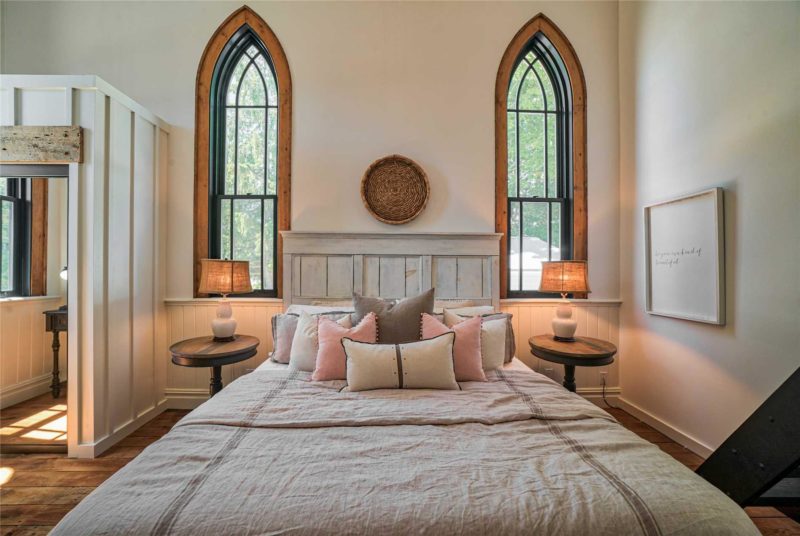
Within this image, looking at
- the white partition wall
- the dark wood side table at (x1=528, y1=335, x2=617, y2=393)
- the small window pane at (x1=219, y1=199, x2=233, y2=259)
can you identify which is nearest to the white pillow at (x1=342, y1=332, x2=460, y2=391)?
the dark wood side table at (x1=528, y1=335, x2=617, y2=393)

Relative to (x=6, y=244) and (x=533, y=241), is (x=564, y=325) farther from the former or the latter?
(x=6, y=244)

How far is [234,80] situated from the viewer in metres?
3.21

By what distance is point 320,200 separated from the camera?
9.96 ft

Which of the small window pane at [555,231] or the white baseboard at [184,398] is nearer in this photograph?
the white baseboard at [184,398]

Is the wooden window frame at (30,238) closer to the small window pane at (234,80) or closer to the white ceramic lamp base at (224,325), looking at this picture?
the white ceramic lamp base at (224,325)

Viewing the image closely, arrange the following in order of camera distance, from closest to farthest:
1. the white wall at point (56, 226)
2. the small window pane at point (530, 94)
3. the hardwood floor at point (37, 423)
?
1. the hardwood floor at point (37, 423)
2. the white wall at point (56, 226)
3. the small window pane at point (530, 94)

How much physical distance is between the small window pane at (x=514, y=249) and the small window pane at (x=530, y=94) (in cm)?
90

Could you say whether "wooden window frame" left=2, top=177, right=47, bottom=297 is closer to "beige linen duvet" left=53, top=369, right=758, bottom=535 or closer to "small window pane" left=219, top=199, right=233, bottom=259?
"small window pane" left=219, top=199, right=233, bottom=259

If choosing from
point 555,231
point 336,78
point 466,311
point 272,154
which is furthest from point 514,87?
point 272,154

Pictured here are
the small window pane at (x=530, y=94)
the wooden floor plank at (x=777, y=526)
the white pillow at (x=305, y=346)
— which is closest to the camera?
the wooden floor plank at (x=777, y=526)

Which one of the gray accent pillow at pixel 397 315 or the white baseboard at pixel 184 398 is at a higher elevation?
the gray accent pillow at pixel 397 315

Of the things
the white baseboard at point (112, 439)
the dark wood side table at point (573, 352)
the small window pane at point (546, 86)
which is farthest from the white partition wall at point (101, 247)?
the small window pane at point (546, 86)

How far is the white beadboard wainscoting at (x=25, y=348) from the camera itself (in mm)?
2629

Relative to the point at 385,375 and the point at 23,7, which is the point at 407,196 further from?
the point at 23,7
